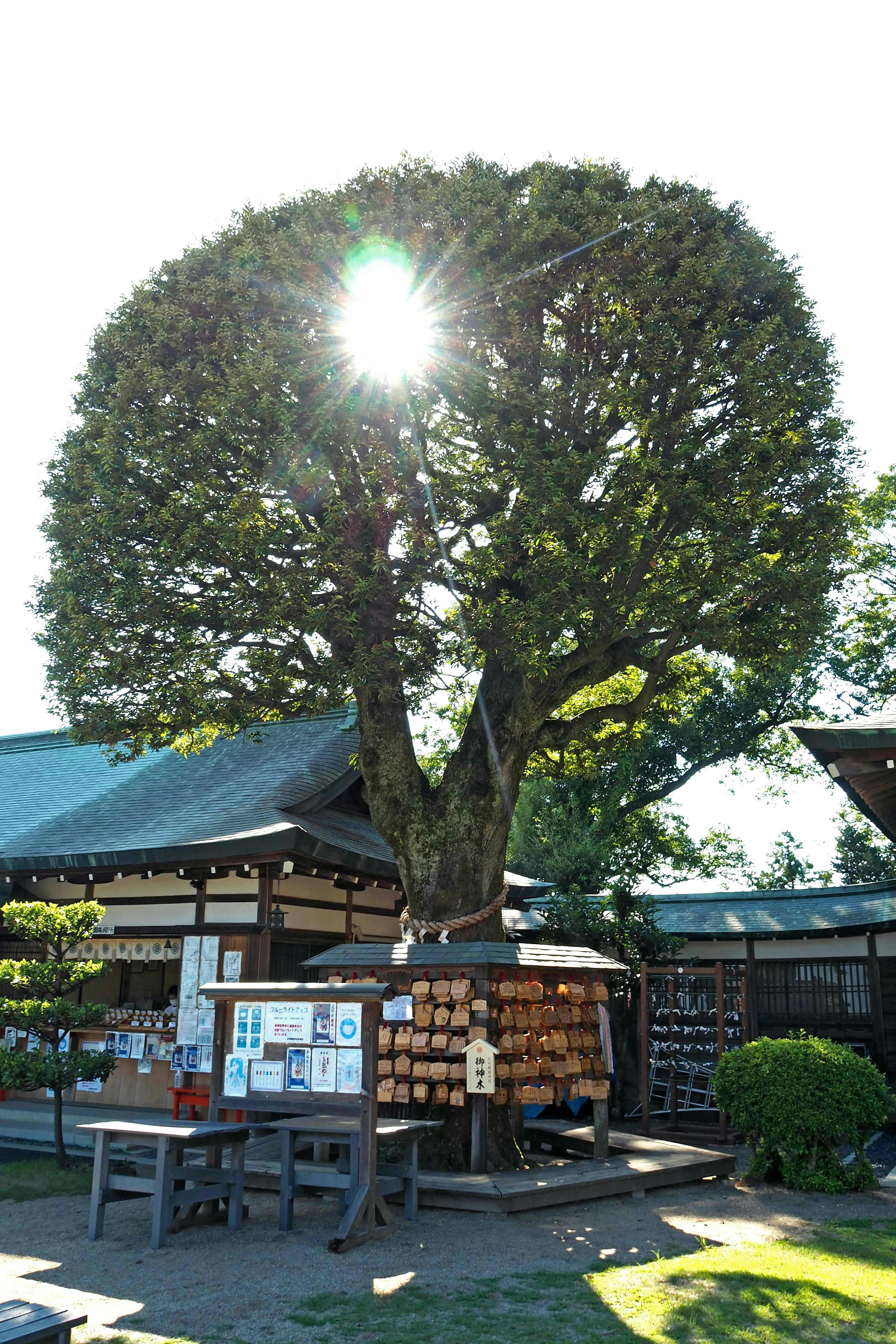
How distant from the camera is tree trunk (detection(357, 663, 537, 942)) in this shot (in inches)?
434

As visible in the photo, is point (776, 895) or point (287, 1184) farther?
point (776, 895)

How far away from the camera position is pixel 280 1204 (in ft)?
26.3

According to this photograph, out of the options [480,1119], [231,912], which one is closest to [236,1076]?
[480,1119]

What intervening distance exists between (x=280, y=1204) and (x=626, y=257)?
10.1 m

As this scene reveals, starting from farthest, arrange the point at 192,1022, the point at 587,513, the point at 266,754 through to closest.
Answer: the point at 266,754 < the point at 192,1022 < the point at 587,513

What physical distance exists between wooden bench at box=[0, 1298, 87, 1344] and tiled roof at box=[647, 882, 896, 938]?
15.1 metres

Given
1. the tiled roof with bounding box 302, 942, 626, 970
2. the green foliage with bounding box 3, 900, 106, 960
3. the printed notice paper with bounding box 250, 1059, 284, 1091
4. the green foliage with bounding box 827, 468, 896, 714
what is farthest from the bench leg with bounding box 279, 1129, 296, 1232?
the green foliage with bounding box 827, 468, 896, 714

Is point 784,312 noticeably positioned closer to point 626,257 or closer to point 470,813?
point 626,257

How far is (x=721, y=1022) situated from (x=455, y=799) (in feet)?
18.7

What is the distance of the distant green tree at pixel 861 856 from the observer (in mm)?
34938

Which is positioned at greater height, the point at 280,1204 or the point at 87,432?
the point at 87,432

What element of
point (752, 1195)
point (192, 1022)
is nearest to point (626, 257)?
point (752, 1195)

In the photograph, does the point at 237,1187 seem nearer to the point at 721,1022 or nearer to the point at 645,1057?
the point at 645,1057

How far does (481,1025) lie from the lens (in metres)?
9.39
